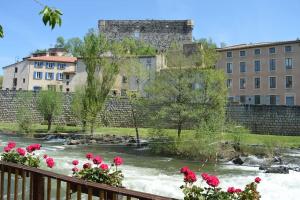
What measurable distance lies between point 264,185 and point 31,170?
11.2 meters

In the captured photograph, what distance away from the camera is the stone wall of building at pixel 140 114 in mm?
41156

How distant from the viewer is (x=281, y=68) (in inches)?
1945

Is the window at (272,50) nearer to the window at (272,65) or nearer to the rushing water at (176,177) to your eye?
the window at (272,65)

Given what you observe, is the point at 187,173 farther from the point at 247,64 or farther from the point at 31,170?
the point at 247,64

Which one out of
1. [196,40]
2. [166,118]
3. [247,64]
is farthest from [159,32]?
[166,118]

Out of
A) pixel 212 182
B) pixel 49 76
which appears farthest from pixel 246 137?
pixel 49 76

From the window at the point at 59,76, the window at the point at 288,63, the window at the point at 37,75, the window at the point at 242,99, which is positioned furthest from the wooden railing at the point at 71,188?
the window at the point at 59,76

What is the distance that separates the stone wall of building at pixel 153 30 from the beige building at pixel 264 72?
28.1 metres

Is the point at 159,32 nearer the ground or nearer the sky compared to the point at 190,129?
nearer the sky

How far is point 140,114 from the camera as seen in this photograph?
109ft

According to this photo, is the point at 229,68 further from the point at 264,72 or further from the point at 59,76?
the point at 59,76

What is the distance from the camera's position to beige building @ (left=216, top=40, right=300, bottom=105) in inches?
1918

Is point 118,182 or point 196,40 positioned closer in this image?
point 118,182

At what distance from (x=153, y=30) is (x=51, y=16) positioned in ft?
268
